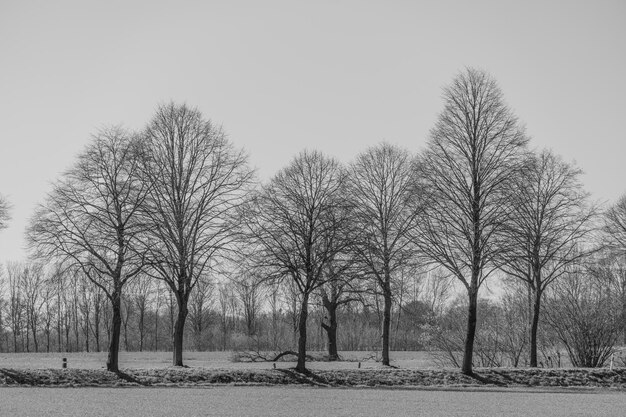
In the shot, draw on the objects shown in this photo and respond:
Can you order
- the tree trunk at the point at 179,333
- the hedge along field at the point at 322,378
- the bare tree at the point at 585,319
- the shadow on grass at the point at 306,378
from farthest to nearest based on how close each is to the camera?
the bare tree at the point at 585,319 < the tree trunk at the point at 179,333 < the shadow on grass at the point at 306,378 < the hedge along field at the point at 322,378

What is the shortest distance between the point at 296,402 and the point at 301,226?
44.0 feet

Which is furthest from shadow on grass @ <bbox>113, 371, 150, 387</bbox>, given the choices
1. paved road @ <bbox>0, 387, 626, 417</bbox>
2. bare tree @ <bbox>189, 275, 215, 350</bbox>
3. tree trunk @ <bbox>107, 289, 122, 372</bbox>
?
bare tree @ <bbox>189, 275, 215, 350</bbox>

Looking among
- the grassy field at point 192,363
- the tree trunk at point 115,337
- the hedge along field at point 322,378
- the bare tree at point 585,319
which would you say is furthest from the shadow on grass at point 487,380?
the tree trunk at point 115,337

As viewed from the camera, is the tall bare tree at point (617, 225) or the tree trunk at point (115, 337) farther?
the tall bare tree at point (617, 225)

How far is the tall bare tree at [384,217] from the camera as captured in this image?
40.6 meters

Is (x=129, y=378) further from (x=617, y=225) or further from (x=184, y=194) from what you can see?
(x=617, y=225)

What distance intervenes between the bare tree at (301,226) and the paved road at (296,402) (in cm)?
725

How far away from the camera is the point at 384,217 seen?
4431cm

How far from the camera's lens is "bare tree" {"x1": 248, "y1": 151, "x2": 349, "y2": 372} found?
1513 inches

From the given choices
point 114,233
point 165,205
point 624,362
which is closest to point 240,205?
point 165,205

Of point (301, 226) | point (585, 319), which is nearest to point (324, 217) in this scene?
point (301, 226)

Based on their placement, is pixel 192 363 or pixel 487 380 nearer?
pixel 487 380

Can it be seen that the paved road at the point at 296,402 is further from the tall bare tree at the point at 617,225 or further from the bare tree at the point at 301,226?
the tall bare tree at the point at 617,225

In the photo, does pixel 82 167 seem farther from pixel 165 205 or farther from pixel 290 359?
pixel 290 359
